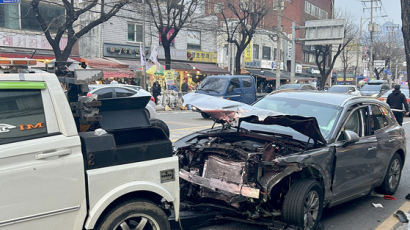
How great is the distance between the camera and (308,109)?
5629 millimetres

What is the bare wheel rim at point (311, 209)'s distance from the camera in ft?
14.4

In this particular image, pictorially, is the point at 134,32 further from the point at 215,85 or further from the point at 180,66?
the point at 215,85

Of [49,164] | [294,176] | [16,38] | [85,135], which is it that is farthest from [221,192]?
[16,38]

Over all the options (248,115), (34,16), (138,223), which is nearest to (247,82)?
(248,115)

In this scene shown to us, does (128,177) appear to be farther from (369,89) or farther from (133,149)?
(369,89)

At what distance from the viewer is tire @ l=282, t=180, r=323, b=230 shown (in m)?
4.21

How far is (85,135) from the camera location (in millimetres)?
3285

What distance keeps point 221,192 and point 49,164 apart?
213cm

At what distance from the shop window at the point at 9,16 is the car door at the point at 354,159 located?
22.1 meters

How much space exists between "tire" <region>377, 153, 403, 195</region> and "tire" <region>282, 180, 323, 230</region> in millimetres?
2231

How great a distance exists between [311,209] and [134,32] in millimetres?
27315

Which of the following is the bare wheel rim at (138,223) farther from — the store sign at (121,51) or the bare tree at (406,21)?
the store sign at (121,51)

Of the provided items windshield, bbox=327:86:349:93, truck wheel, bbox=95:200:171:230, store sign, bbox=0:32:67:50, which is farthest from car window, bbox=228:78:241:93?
truck wheel, bbox=95:200:171:230

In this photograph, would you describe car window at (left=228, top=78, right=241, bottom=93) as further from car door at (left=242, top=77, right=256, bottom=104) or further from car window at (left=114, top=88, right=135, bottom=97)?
car window at (left=114, top=88, right=135, bottom=97)
